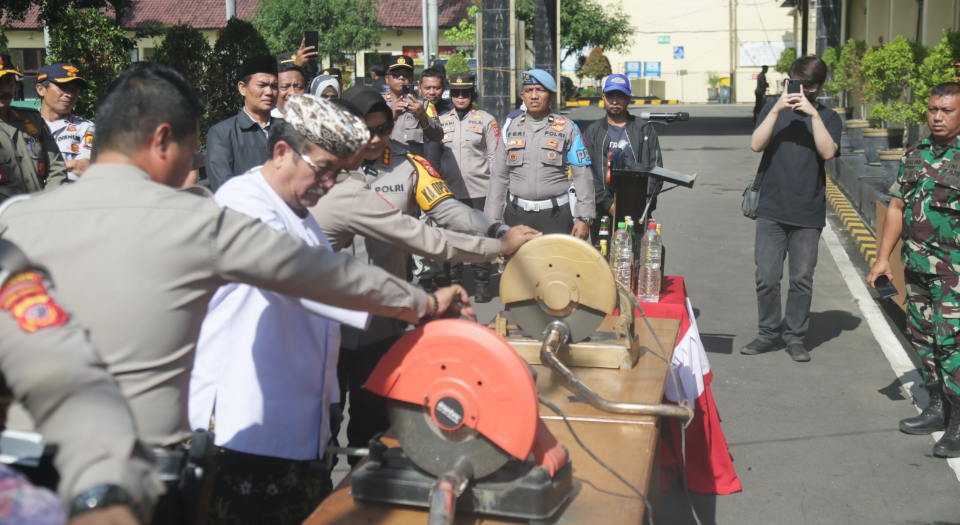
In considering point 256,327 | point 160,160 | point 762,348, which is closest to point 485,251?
point 256,327

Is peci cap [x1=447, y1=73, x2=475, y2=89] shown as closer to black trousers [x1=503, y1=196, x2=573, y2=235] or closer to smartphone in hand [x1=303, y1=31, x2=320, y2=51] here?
smartphone in hand [x1=303, y1=31, x2=320, y2=51]

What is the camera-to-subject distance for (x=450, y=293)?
244cm

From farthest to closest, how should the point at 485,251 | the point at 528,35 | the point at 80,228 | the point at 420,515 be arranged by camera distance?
the point at 528,35 < the point at 485,251 < the point at 420,515 < the point at 80,228

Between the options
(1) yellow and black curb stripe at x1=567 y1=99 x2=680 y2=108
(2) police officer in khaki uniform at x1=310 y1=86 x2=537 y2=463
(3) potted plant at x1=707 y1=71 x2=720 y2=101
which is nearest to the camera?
(2) police officer in khaki uniform at x1=310 y1=86 x2=537 y2=463

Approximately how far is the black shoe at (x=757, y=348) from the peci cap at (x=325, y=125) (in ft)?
16.3

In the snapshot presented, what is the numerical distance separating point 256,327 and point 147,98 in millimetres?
739

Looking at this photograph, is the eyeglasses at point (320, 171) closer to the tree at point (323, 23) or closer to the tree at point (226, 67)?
the tree at point (226, 67)

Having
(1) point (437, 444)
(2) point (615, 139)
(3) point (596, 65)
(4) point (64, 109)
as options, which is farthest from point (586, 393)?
(3) point (596, 65)

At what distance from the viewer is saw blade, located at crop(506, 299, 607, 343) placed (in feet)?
11.0

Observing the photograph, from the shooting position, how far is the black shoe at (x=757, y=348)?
6.68 m

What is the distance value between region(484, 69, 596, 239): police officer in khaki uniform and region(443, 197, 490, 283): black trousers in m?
1.27

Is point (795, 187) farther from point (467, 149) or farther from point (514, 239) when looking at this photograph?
point (514, 239)

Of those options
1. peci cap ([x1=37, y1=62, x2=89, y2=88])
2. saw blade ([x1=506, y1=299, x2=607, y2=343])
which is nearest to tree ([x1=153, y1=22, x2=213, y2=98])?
peci cap ([x1=37, y1=62, x2=89, y2=88])

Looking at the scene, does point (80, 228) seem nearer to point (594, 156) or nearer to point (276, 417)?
point (276, 417)
